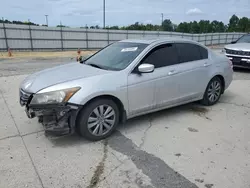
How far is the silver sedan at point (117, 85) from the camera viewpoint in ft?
11.0

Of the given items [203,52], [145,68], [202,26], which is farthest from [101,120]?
[202,26]

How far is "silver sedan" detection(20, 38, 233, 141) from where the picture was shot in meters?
3.34

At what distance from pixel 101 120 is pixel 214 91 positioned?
3019 millimetres

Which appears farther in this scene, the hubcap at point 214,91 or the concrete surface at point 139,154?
the hubcap at point 214,91

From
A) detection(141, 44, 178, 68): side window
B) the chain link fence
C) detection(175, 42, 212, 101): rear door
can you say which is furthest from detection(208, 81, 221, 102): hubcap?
the chain link fence

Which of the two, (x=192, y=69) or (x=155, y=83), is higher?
(x=192, y=69)

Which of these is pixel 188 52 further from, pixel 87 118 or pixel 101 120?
pixel 87 118

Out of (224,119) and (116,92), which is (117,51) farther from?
(224,119)

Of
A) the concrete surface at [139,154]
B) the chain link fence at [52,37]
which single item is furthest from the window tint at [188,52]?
the chain link fence at [52,37]

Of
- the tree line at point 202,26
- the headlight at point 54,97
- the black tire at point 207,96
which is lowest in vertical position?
the black tire at point 207,96

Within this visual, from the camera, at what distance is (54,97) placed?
328 centimetres

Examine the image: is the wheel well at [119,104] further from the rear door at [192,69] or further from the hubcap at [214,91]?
the hubcap at [214,91]

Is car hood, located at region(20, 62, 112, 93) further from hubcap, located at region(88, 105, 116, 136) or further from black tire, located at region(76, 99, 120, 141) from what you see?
hubcap, located at region(88, 105, 116, 136)

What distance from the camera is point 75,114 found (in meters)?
→ 3.37
